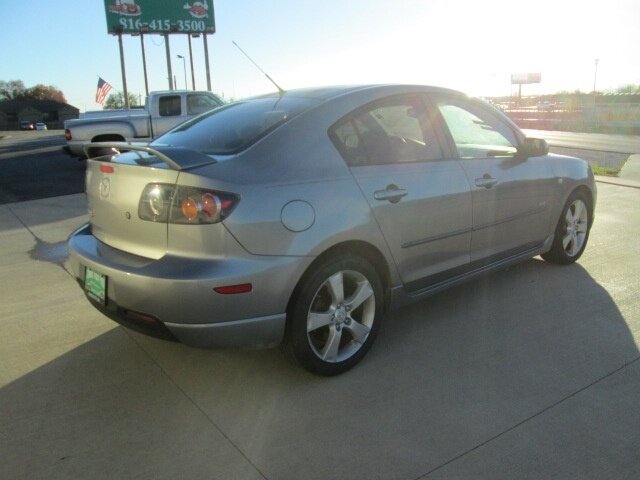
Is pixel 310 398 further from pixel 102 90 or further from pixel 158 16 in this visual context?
pixel 102 90

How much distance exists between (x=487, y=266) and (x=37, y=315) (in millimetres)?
3292

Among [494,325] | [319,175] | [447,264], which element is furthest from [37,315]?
[494,325]

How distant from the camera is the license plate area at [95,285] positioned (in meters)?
2.87

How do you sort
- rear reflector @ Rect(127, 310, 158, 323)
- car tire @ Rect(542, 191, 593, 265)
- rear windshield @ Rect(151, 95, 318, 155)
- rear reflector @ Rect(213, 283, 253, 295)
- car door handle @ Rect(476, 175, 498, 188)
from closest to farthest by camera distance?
rear reflector @ Rect(213, 283, 253, 295) < rear reflector @ Rect(127, 310, 158, 323) < rear windshield @ Rect(151, 95, 318, 155) < car door handle @ Rect(476, 175, 498, 188) < car tire @ Rect(542, 191, 593, 265)

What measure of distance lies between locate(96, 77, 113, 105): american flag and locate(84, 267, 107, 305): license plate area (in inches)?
1644

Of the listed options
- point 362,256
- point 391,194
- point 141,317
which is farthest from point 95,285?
point 391,194

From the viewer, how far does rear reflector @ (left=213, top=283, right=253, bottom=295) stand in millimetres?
2565

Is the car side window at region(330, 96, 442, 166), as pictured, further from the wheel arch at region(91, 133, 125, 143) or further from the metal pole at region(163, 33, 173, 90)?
the metal pole at region(163, 33, 173, 90)

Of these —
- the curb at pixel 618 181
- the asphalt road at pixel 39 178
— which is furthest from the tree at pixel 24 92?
the curb at pixel 618 181

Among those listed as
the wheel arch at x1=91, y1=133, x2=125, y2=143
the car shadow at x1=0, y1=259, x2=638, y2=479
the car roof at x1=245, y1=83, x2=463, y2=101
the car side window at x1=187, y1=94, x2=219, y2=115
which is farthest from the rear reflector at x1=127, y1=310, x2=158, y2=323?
the car side window at x1=187, y1=94, x2=219, y2=115

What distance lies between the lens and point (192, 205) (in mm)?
2600

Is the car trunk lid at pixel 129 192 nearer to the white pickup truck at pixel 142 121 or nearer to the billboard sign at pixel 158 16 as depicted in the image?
the white pickup truck at pixel 142 121

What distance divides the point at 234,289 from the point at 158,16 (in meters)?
32.0

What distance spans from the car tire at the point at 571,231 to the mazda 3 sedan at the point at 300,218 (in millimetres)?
873
